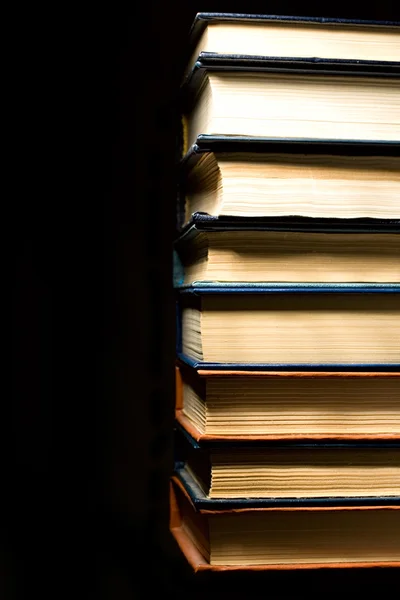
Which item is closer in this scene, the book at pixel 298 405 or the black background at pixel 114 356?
the book at pixel 298 405

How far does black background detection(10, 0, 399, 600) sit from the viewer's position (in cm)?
124

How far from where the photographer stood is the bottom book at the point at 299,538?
3.20ft

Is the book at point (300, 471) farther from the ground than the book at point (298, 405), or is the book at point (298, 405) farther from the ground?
the book at point (298, 405)

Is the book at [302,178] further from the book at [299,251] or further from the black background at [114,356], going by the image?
the black background at [114,356]

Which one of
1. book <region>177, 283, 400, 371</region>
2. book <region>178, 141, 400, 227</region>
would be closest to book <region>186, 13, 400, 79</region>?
book <region>178, 141, 400, 227</region>

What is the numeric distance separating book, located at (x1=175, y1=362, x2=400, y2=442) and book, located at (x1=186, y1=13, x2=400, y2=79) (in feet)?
1.21

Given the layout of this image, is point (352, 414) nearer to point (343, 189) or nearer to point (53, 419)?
point (343, 189)

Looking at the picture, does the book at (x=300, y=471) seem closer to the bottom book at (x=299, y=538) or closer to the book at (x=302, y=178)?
the bottom book at (x=299, y=538)

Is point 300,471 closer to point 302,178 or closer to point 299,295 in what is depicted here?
point 299,295

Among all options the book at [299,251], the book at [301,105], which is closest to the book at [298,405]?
the book at [299,251]

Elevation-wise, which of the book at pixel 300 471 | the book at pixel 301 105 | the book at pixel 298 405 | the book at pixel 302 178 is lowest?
the book at pixel 300 471

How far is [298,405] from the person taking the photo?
0.98 m

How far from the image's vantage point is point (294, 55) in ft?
3.18

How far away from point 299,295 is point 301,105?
22 centimetres
